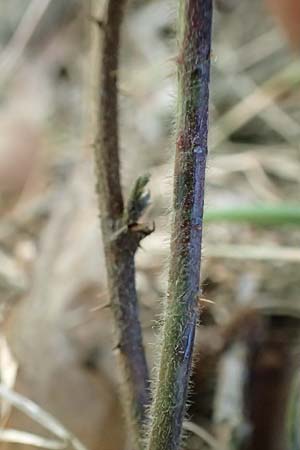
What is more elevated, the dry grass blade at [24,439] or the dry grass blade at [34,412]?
the dry grass blade at [34,412]

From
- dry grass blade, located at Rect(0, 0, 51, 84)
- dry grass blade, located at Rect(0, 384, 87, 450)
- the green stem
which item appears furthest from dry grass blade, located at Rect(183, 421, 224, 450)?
dry grass blade, located at Rect(0, 0, 51, 84)

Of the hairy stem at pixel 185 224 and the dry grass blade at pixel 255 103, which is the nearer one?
the hairy stem at pixel 185 224

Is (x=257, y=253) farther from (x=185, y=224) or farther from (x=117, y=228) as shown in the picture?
(x=185, y=224)

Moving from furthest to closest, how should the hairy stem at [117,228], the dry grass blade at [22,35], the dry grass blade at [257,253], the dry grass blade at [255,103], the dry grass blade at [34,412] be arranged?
the dry grass blade at [22,35]
the dry grass blade at [255,103]
the dry grass blade at [257,253]
the dry grass blade at [34,412]
the hairy stem at [117,228]

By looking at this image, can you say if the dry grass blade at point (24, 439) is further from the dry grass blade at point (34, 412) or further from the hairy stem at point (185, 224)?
the hairy stem at point (185, 224)

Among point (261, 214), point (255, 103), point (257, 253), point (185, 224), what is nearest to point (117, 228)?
point (185, 224)

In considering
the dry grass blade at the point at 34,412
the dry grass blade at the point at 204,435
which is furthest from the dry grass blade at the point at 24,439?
the dry grass blade at the point at 204,435

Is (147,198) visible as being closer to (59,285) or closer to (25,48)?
(59,285)
